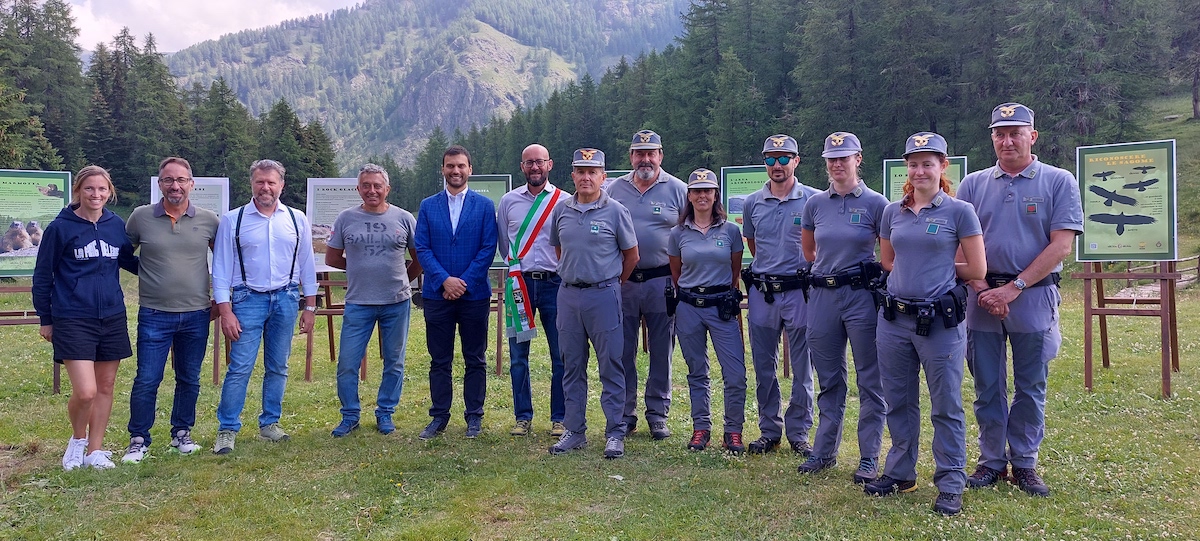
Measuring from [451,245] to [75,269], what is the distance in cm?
271

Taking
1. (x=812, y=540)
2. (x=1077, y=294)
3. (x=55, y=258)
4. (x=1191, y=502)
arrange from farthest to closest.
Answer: (x=1077, y=294) < (x=55, y=258) < (x=1191, y=502) < (x=812, y=540)

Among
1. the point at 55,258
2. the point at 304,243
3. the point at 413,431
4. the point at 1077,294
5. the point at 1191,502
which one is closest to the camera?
the point at 1191,502

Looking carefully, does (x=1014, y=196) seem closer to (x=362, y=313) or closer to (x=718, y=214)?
(x=718, y=214)

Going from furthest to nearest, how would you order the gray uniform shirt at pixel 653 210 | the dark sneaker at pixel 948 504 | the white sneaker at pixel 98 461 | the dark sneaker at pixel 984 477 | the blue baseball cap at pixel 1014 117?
the gray uniform shirt at pixel 653 210 < the white sneaker at pixel 98 461 < the dark sneaker at pixel 984 477 < the blue baseball cap at pixel 1014 117 < the dark sneaker at pixel 948 504

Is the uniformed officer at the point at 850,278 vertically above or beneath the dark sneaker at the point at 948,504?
above

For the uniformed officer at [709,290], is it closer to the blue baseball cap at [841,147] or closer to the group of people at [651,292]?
the group of people at [651,292]

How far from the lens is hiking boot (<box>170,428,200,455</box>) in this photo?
21.4 feet

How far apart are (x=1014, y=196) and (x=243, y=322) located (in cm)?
571

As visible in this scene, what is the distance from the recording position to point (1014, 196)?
5.23 metres

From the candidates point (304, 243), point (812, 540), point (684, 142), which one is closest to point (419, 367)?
point (304, 243)

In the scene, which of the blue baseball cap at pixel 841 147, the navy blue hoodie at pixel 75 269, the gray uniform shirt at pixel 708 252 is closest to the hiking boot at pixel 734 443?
the gray uniform shirt at pixel 708 252

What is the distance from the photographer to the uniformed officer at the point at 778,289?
6.06 metres

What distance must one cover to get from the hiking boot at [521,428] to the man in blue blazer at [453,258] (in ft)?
1.22

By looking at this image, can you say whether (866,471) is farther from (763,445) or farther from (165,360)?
(165,360)
